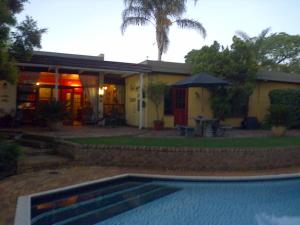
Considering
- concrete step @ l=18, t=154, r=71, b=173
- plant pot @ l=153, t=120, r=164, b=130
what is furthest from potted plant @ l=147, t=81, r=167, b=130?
concrete step @ l=18, t=154, r=71, b=173

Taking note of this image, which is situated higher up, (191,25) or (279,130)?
(191,25)

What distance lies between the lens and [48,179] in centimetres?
884

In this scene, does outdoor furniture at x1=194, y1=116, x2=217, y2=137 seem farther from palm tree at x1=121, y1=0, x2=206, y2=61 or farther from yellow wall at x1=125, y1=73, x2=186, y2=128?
palm tree at x1=121, y1=0, x2=206, y2=61

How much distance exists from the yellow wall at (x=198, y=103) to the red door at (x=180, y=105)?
0.25m

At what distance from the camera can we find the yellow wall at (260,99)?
21266 mm

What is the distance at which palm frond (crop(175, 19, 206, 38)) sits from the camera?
2491 cm

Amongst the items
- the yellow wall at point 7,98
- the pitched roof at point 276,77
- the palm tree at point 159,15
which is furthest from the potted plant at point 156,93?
the palm tree at point 159,15

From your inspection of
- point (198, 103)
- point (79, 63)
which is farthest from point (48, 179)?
point (198, 103)

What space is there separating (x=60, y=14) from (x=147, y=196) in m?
12.6

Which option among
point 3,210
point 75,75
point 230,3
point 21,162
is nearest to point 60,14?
point 75,75

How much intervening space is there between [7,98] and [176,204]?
42.4 ft

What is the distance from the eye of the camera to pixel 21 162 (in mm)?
9656

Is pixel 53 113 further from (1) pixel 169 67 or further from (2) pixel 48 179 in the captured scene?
(1) pixel 169 67

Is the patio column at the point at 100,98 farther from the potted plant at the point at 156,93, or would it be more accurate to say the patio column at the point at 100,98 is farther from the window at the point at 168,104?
the window at the point at 168,104
